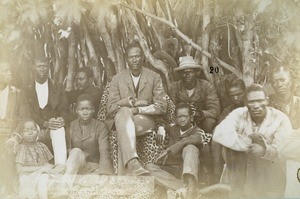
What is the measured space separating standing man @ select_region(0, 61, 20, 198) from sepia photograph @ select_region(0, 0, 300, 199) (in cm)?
2

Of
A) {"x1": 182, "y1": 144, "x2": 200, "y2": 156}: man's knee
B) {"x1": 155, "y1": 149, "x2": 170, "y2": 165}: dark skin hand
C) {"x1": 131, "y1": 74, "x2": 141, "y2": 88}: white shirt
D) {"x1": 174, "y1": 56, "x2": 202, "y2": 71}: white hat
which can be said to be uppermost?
{"x1": 174, "y1": 56, "x2": 202, "y2": 71}: white hat

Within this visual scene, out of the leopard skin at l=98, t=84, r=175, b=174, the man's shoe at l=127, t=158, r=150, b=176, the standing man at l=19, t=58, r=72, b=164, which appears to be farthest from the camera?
the standing man at l=19, t=58, r=72, b=164

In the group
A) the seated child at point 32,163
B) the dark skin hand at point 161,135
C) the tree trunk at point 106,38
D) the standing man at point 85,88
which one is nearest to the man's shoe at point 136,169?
the dark skin hand at point 161,135

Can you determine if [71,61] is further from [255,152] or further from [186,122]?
[255,152]

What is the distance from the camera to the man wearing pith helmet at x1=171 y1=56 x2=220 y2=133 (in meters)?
8.70

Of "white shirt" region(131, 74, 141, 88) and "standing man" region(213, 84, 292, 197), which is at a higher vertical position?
"white shirt" region(131, 74, 141, 88)

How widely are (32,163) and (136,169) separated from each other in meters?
1.72

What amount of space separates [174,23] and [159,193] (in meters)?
2.86

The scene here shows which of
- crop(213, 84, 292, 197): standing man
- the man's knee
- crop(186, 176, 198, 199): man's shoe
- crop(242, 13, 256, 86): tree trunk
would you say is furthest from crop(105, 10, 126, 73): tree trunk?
crop(186, 176, 198, 199): man's shoe

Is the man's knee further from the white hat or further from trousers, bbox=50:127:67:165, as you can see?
trousers, bbox=50:127:67:165

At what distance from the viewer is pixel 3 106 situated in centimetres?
874

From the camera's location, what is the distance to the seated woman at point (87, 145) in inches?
336

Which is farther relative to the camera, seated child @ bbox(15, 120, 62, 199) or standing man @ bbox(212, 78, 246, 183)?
standing man @ bbox(212, 78, 246, 183)

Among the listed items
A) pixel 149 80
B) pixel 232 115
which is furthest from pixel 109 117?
pixel 232 115
